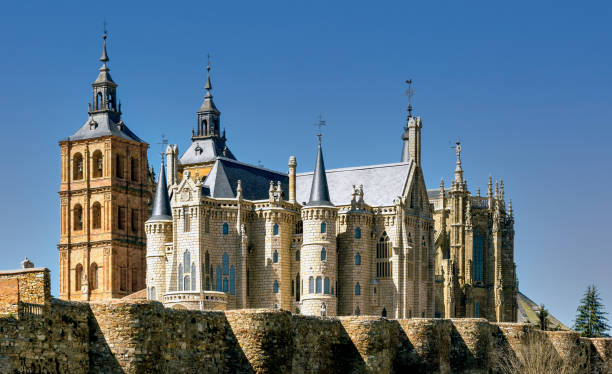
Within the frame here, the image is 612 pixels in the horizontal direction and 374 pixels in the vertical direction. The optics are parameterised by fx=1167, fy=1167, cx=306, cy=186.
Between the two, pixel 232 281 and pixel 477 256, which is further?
pixel 477 256

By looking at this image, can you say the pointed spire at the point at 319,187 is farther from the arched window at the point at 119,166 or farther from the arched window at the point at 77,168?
the arched window at the point at 77,168

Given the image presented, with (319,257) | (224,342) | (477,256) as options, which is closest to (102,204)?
(319,257)

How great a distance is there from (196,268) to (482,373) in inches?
1928

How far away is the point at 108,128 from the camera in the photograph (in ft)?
411

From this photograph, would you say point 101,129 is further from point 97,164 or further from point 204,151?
point 204,151

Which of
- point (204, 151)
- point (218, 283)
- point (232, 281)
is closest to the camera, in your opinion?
point (218, 283)

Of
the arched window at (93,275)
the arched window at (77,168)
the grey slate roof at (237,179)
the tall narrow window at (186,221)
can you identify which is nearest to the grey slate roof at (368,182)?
the grey slate roof at (237,179)

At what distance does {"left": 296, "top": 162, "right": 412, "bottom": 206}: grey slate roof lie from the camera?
106062 mm

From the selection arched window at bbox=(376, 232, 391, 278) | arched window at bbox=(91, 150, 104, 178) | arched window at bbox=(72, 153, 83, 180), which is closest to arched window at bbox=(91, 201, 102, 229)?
arched window at bbox=(91, 150, 104, 178)

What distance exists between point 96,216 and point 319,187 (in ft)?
114

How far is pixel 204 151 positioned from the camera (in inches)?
5094

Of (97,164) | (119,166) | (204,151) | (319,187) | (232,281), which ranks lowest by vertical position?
(232,281)

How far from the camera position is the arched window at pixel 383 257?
10162 centimetres

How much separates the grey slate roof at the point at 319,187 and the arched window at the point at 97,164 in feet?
107
